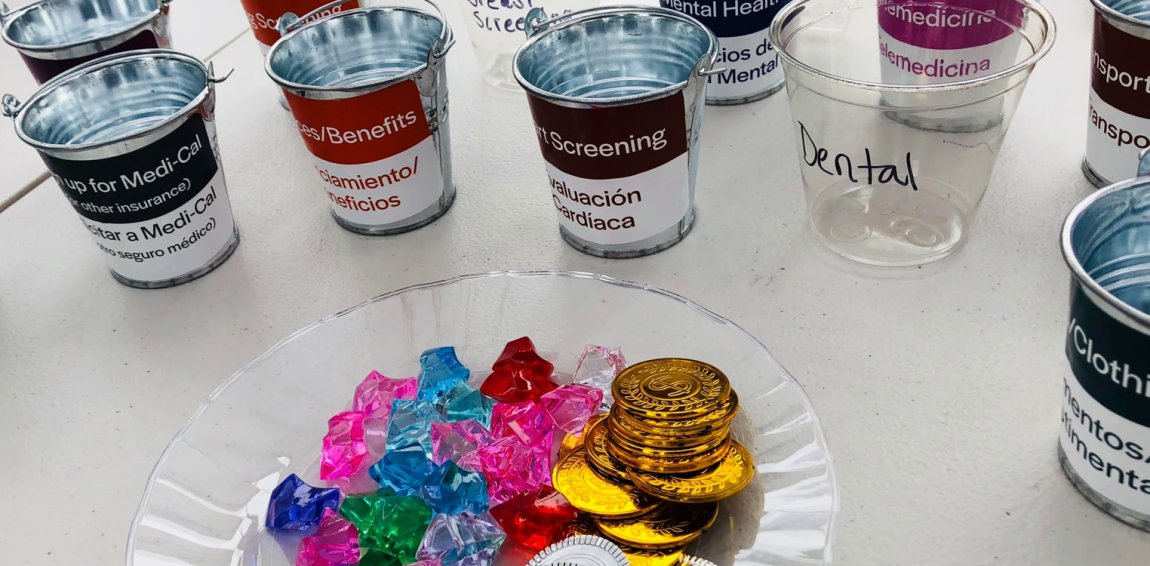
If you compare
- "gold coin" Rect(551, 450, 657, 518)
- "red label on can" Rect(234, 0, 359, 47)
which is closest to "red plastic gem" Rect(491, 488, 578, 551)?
"gold coin" Rect(551, 450, 657, 518)

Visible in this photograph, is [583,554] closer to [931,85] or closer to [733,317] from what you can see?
[733,317]

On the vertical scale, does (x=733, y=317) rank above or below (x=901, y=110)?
below

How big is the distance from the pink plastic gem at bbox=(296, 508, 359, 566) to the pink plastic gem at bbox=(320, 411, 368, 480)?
0.15 ft

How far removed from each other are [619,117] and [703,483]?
0.96 ft

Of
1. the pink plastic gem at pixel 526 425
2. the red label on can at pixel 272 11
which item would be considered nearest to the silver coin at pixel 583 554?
the pink plastic gem at pixel 526 425

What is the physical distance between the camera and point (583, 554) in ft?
1.86

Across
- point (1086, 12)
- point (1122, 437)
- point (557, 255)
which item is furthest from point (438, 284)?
point (1086, 12)

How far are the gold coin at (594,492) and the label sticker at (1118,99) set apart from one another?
464 mm

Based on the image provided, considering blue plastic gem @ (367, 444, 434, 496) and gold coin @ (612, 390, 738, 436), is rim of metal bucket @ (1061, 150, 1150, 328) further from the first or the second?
blue plastic gem @ (367, 444, 434, 496)

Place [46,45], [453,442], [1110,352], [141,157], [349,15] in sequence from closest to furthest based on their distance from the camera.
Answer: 1. [1110,352]
2. [453,442]
3. [141,157]
4. [349,15]
5. [46,45]

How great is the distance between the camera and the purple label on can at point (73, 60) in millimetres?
1000

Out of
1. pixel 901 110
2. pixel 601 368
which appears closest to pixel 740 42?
pixel 901 110

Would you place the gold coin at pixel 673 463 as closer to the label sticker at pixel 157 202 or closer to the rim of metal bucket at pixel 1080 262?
the rim of metal bucket at pixel 1080 262

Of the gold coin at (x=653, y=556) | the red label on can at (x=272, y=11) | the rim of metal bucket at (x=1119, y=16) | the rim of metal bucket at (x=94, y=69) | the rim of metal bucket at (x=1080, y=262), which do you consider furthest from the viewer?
the red label on can at (x=272, y=11)
